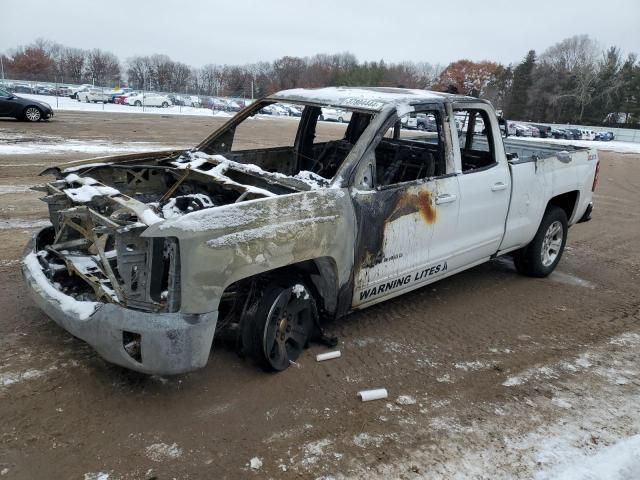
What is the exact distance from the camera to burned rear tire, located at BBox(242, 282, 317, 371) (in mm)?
3393

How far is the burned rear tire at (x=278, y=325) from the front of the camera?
11.1 ft

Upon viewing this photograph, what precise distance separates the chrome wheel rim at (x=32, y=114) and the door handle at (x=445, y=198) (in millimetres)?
20219

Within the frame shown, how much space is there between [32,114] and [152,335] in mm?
20731

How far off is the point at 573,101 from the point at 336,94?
239 ft

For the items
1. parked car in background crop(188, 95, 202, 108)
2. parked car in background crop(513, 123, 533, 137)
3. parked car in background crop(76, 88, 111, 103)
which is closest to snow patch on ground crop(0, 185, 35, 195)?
parked car in background crop(76, 88, 111, 103)

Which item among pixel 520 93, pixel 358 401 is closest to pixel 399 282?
pixel 358 401

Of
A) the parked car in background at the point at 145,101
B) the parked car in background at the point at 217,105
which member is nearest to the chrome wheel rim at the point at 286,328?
the parked car in background at the point at 145,101

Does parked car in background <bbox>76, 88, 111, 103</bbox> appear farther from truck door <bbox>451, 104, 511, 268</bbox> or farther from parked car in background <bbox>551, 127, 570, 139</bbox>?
truck door <bbox>451, 104, 511, 268</bbox>

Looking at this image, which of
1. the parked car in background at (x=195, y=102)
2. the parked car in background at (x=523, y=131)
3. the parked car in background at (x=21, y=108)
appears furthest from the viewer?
the parked car in background at (x=195, y=102)

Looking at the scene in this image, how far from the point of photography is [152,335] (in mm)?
2881

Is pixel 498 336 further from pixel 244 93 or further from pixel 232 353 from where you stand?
pixel 244 93

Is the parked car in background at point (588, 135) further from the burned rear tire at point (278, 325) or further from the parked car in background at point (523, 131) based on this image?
the burned rear tire at point (278, 325)

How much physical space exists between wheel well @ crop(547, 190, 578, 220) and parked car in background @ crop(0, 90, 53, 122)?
19.7 m

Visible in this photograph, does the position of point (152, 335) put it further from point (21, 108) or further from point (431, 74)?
point (431, 74)
